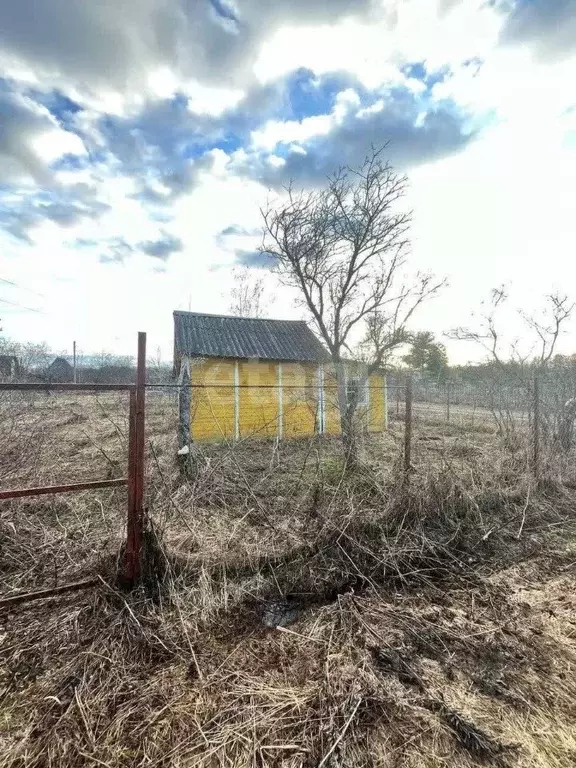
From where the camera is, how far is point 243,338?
1252cm

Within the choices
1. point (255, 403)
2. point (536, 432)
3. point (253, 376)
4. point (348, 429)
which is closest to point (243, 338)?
point (253, 376)

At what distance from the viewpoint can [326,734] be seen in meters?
2.00

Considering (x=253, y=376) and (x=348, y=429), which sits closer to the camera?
(x=348, y=429)

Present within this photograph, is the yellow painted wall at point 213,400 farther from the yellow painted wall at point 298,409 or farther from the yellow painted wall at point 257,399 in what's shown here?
the yellow painted wall at point 298,409

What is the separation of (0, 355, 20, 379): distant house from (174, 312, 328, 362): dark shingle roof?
3.84 m

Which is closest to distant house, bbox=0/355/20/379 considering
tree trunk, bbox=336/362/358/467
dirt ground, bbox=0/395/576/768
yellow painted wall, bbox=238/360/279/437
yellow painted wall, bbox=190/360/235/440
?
dirt ground, bbox=0/395/576/768

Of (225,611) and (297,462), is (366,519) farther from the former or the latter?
(297,462)

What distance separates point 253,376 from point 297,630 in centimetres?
926

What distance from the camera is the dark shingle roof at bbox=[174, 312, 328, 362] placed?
11.2m

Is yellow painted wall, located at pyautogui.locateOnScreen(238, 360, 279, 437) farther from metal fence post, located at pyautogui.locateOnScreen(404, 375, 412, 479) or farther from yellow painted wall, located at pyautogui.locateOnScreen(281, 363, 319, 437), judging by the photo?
metal fence post, located at pyautogui.locateOnScreen(404, 375, 412, 479)

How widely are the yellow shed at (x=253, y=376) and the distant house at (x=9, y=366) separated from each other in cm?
340

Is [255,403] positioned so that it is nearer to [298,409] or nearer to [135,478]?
[298,409]

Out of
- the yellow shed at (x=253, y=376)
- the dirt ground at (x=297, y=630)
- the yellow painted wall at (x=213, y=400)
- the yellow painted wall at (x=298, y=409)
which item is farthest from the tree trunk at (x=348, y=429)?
the yellow painted wall at (x=213, y=400)

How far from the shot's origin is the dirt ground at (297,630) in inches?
78.0
